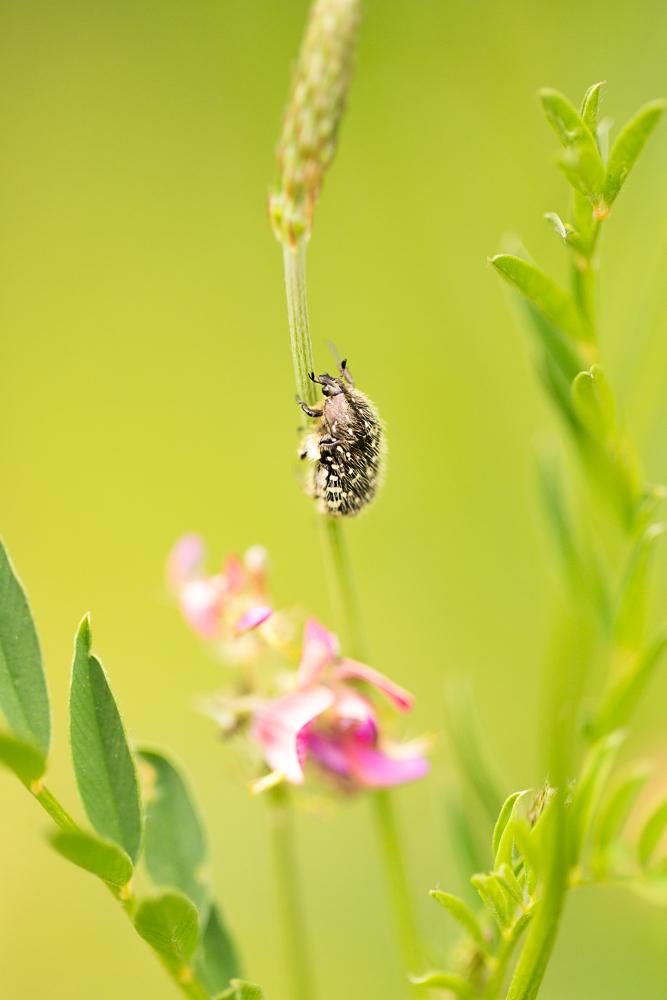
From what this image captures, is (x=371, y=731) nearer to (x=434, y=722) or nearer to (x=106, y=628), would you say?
(x=434, y=722)

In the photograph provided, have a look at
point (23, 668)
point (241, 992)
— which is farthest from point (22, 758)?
point (241, 992)

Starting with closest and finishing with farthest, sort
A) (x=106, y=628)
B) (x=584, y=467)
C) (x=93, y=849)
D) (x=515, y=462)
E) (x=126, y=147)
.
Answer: (x=93, y=849)
(x=584, y=467)
(x=515, y=462)
(x=106, y=628)
(x=126, y=147)

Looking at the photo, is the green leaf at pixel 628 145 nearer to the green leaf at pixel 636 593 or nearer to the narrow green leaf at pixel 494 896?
the green leaf at pixel 636 593

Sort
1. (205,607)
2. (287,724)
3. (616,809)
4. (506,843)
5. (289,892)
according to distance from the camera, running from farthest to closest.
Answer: (289,892) < (205,607) < (287,724) < (616,809) < (506,843)

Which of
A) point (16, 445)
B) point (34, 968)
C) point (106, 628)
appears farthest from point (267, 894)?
point (16, 445)

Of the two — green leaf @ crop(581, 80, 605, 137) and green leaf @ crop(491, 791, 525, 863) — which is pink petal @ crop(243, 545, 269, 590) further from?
green leaf @ crop(581, 80, 605, 137)

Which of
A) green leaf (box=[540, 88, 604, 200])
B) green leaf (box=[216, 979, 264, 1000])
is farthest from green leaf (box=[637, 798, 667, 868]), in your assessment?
→ green leaf (box=[540, 88, 604, 200])

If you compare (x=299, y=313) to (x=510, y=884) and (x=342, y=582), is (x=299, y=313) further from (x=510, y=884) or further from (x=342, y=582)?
(x=510, y=884)

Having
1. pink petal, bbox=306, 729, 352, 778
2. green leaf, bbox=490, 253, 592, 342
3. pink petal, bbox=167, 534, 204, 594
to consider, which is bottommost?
pink petal, bbox=306, 729, 352, 778
